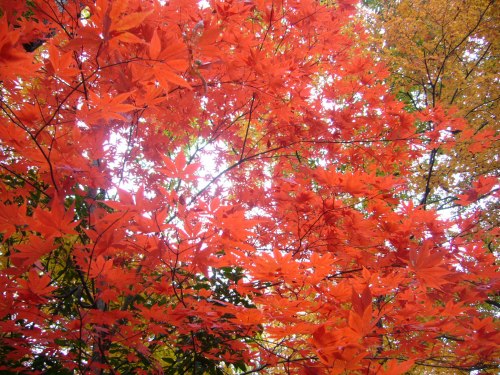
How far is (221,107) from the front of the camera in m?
2.64

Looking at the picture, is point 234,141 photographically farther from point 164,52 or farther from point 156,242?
point 164,52

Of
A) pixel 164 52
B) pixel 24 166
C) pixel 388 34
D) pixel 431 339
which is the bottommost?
pixel 431 339

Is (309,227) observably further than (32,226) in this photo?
Yes

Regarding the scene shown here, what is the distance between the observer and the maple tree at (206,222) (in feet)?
3.78

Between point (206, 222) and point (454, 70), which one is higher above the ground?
point (454, 70)

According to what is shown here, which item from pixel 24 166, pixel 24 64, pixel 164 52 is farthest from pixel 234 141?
pixel 24 64

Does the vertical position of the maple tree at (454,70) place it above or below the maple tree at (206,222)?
above

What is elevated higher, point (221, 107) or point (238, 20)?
point (221, 107)

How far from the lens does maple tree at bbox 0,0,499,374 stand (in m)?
1.15

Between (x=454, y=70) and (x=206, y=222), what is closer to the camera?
(x=206, y=222)

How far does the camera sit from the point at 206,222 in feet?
5.92

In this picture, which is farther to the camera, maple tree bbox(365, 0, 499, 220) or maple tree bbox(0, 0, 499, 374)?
maple tree bbox(365, 0, 499, 220)

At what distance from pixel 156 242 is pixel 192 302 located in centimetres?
42

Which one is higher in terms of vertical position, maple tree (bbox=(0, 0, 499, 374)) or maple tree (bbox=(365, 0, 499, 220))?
maple tree (bbox=(365, 0, 499, 220))
